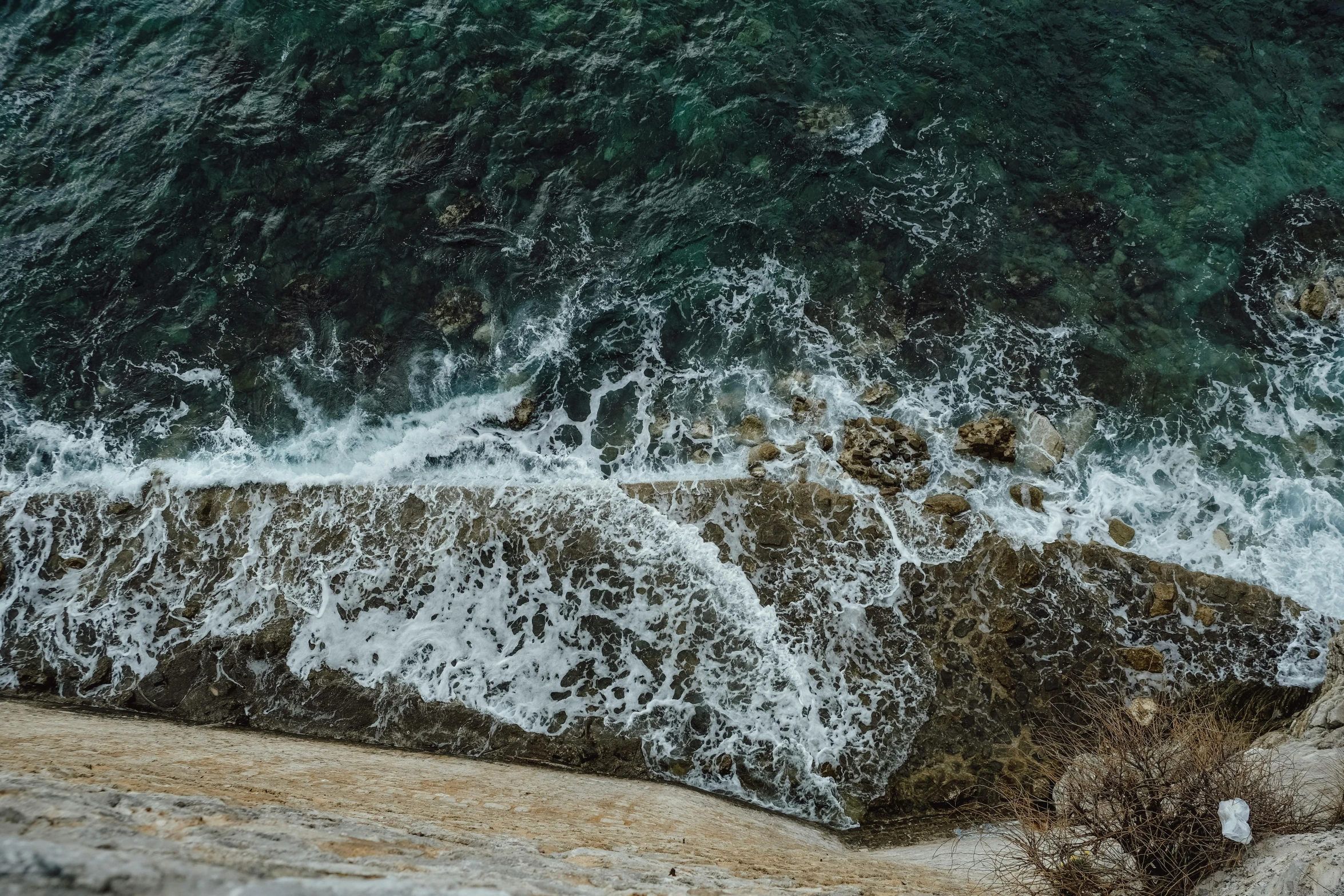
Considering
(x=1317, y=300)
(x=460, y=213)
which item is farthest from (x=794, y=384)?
(x=1317, y=300)

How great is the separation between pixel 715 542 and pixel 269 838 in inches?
265

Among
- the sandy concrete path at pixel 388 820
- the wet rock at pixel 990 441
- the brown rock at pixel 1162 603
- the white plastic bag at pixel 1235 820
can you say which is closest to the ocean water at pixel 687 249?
the wet rock at pixel 990 441

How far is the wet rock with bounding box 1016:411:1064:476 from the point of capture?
1068cm

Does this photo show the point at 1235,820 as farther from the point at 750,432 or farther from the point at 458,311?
the point at 458,311

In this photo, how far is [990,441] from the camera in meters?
10.6

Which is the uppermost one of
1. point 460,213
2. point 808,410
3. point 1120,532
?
point 460,213

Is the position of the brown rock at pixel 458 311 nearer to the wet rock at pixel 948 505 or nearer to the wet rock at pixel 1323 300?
the wet rock at pixel 948 505

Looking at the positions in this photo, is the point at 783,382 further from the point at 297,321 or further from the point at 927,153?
the point at 297,321

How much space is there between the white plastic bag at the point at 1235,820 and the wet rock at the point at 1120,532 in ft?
16.4

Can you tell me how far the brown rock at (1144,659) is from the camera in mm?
9422

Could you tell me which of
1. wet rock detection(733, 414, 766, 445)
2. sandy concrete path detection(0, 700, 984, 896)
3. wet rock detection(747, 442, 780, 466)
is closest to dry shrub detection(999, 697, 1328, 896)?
sandy concrete path detection(0, 700, 984, 896)

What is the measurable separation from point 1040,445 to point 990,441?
79 centimetres

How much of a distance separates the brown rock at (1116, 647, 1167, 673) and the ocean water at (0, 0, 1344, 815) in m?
1.45

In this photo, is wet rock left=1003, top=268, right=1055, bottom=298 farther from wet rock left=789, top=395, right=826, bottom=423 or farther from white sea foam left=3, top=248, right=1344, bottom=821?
wet rock left=789, top=395, right=826, bottom=423
